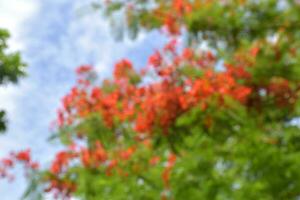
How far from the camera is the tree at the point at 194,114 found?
8.96 metres

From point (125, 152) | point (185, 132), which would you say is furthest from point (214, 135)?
point (125, 152)

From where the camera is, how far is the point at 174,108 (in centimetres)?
1109

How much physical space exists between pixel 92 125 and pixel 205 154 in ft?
10.6

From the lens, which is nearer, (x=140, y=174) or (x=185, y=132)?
(x=140, y=174)

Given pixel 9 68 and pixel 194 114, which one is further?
pixel 9 68

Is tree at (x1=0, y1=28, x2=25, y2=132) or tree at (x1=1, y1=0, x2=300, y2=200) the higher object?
tree at (x1=0, y1=28, x2=25, y2=132)

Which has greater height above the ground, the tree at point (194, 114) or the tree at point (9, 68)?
the tree at point (9, 68)

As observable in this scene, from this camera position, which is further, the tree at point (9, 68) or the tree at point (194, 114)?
the tree at point (9, 68)

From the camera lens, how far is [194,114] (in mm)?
10398

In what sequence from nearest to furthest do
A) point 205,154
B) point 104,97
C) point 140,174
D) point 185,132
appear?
1. point 205,154
2. point 140,174
3. point 185,132
4. point 104,97

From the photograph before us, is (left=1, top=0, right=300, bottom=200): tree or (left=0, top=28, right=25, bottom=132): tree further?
(left=0, top=28, right=25, bottom=132): tree

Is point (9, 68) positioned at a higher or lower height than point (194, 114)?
A: higher

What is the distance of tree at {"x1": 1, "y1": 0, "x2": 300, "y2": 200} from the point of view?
896 cm

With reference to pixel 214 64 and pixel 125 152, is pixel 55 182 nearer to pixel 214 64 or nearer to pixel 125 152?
pixel 125 152
